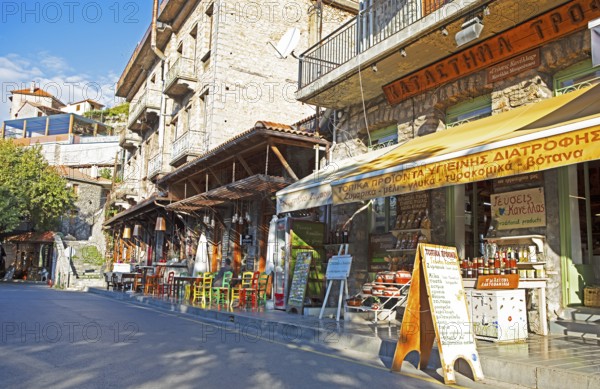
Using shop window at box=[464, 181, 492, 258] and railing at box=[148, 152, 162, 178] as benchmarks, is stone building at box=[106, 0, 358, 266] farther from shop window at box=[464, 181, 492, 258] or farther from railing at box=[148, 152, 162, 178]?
shop window at box=[464, 181, 492, 258]

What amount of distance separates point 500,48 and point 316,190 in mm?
4057

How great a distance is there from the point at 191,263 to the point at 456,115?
14562mm

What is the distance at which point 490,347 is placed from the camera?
6.62 metres

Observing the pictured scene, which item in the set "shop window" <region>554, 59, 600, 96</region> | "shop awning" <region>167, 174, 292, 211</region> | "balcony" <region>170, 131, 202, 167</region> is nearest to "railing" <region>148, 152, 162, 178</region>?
"balcony" <region>170, 131, 202, 167</region>

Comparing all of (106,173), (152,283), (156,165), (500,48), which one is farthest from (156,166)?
(106,173)

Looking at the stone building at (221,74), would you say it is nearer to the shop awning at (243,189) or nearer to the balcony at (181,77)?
the balcony at (181,77)

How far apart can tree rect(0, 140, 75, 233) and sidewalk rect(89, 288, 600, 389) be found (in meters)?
28.1

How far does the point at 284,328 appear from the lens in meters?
9.38

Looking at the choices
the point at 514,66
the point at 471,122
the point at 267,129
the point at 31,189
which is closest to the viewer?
the point at 514,66

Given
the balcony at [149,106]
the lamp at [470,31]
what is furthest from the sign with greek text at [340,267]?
the balcony at [149,106]

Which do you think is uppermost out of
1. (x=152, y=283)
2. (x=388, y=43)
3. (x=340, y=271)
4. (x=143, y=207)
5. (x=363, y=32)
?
(x=363, y=32)

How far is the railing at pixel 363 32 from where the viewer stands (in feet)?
34.0

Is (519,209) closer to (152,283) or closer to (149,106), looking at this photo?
(152,283)

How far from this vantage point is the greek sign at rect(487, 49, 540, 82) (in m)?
8.48
